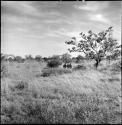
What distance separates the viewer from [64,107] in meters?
6.56

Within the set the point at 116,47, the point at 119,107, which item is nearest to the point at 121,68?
the point at 116,47

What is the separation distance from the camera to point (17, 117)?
6.00m

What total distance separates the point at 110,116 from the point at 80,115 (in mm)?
948

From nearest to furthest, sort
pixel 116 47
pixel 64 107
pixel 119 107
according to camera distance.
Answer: pixel 64 107 < pixel 119 107 < pixel 116 47

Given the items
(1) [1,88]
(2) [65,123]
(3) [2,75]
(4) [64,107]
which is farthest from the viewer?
(3) [2,75]

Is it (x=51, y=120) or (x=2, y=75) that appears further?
(x=2, y=75)

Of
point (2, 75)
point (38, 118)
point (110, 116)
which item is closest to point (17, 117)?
point (38, 118)

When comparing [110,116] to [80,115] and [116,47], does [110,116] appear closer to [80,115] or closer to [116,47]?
[80,115]

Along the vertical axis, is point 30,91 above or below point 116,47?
below

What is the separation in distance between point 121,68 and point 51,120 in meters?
16.6

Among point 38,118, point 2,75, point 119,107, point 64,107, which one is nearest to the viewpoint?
point 38,118

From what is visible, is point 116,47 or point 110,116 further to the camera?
point 116,47

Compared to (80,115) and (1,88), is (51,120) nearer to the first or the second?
(80,115)

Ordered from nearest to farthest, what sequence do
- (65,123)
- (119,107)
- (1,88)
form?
(65,123)
(119,107)
(1,88)
